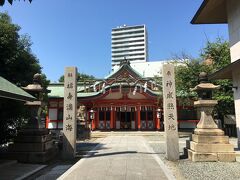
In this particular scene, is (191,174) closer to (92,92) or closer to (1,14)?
(1,14)

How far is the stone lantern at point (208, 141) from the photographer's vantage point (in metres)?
10.0

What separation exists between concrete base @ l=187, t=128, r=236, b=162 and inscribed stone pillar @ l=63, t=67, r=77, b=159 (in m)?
5.17

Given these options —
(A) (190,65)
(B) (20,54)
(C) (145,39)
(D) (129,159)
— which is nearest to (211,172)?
(D) (129,159)

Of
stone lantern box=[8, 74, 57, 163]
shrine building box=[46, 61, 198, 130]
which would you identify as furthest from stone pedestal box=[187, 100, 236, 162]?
shrine building box=[46, 61, 198, 130]

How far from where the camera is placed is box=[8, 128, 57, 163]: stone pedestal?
10414 millimetres

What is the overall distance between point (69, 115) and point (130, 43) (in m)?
141

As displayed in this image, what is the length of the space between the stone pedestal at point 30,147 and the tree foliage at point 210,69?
45.9ft

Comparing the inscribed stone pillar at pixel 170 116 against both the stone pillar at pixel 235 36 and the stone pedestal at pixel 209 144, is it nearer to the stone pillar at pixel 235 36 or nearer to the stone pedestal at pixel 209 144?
the stone pedestal at pixel 209 144

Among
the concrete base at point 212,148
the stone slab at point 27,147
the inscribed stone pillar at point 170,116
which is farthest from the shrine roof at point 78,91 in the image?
the stone slab at point 27,147

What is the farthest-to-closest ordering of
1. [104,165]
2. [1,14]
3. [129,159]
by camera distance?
[1,14] < [129,159] < [104,165]

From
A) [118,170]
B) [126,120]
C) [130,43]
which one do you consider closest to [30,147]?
[118,170]

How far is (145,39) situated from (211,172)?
142271 millimetres

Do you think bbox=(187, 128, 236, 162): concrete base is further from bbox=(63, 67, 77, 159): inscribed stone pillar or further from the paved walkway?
bbox=(63, 67, 77, 159): inscribed stone pillar

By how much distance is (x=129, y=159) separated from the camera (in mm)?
10586
